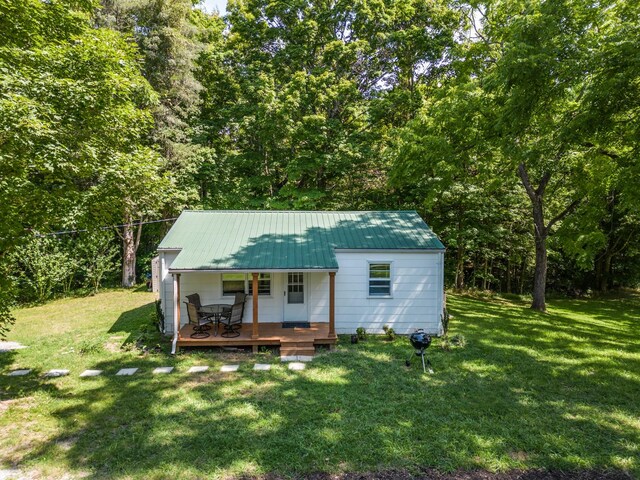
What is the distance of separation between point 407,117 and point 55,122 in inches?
621

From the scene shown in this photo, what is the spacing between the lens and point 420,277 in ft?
33.0

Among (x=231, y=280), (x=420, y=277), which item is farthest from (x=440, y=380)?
(x=231, y=280)

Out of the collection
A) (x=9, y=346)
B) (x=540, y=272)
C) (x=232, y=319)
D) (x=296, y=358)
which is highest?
(x=540, y=272)

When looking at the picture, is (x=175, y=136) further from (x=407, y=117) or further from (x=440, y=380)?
(x=440, y=380)

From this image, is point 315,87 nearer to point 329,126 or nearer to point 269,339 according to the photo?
point 329,126

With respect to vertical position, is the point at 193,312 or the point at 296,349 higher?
the point at 193,312

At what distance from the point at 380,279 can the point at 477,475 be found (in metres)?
6.01

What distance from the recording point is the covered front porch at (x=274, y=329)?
8.60 m

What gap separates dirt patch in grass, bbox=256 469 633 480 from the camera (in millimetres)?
4223

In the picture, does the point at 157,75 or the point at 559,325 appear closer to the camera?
the point at 559,325

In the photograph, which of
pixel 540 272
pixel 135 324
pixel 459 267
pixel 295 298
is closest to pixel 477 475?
pixel 295 298

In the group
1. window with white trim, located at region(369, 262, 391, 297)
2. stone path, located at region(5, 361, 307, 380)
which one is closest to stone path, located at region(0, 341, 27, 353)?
stone path, located at region(5, 361, 307, 380)

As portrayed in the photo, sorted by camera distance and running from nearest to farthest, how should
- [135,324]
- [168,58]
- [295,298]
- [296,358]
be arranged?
[296,358] → [295,298] → [135,324] → [168,58]

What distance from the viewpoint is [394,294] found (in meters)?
10.1
